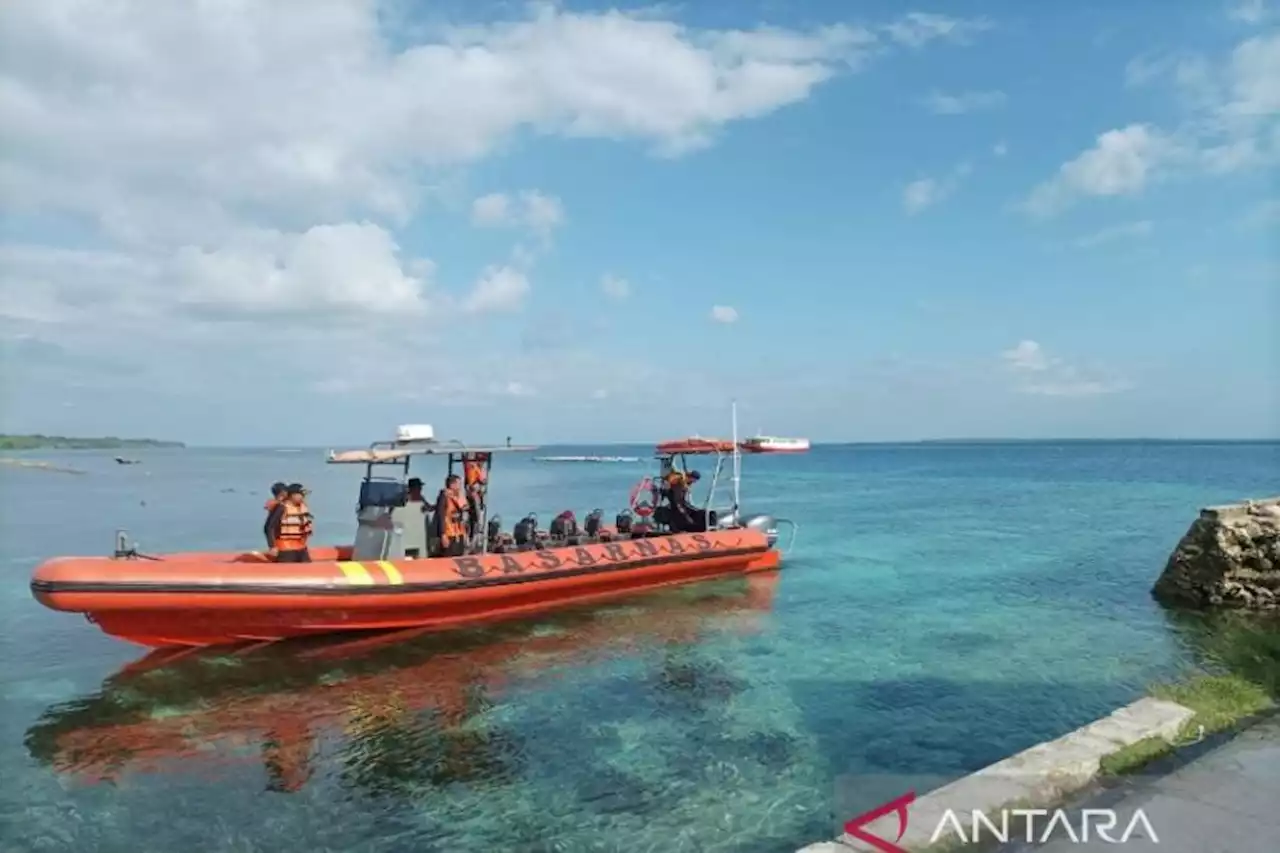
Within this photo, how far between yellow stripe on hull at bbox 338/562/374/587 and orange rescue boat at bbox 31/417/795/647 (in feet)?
0.04

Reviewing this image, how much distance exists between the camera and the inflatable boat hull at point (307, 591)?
32.3 ft

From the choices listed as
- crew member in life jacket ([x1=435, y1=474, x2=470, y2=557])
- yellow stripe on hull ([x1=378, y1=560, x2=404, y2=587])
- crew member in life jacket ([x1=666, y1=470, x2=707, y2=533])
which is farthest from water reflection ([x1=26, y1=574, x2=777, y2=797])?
crew member in life jacket ([x1=666, y1=470, x2=707, y2=533])

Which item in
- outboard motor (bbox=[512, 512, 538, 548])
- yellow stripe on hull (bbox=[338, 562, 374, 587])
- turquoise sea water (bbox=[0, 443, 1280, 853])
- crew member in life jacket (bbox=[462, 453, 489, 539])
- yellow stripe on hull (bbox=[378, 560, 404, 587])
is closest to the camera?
turquoise sea water (bbox=[0, 443, 1280, 853])

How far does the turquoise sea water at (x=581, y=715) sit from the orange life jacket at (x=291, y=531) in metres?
1.36

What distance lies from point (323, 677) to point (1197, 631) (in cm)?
1161

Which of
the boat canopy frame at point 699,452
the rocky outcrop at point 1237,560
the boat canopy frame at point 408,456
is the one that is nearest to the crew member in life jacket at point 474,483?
the boat canopy frame at point 408,456

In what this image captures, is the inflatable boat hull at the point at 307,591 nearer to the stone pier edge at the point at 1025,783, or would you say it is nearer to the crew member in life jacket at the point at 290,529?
the crew member in life jacket at the point at 290,529

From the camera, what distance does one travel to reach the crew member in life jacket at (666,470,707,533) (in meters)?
17.1

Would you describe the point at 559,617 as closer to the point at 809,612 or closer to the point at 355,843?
the point at 809,612

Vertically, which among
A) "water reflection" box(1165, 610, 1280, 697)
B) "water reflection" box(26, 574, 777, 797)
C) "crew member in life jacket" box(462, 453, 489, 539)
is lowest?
"water reflection" box(26, 574, 777, 797)

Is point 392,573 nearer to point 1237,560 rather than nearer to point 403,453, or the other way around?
point 403,453

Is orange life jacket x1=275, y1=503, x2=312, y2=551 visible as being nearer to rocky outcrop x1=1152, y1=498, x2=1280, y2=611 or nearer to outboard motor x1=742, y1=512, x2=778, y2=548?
outboard motor x1=742, y1=512, x2=778, y2=548

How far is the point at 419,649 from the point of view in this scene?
37.7ft

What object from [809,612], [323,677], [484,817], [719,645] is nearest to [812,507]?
[809,612]
